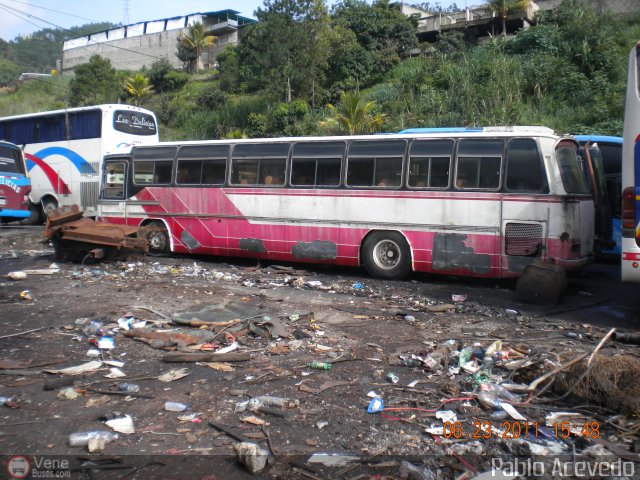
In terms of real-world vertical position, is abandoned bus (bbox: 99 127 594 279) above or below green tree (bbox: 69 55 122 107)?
below

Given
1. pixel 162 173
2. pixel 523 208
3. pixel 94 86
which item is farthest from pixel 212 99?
pixel 523 208

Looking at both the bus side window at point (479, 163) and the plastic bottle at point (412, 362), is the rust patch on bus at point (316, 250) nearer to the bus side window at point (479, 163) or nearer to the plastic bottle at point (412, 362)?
the bus side window at point (479, 163)

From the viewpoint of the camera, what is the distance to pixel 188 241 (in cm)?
1246

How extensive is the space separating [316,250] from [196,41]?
42.9 m

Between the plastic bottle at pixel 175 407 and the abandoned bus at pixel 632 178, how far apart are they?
5.53m

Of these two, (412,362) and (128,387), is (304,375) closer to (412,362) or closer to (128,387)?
(412,362)

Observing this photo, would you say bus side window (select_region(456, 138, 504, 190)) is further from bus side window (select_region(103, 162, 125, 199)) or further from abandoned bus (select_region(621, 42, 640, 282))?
bus side window (select_region(103, 162, 125, 199))

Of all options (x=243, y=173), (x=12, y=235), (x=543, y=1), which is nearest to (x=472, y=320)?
(x=243, y=173)

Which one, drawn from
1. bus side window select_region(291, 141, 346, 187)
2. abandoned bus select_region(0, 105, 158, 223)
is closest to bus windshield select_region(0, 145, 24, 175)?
abandoned bus select_region(0, 105, 158, 223)

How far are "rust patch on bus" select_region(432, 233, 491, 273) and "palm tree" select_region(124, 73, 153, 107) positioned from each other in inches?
1473

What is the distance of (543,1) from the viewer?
31.0 m

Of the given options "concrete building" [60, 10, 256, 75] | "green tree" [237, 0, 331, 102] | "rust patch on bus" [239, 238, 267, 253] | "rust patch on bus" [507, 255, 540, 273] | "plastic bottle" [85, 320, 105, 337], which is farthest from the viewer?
"concrete building" [60, 10, 256, 75]

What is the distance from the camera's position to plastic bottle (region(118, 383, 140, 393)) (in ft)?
16.0

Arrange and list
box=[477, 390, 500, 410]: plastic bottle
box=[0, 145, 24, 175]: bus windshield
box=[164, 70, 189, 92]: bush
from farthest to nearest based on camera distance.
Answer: box=[164, 70, 189, 92]: bush
box=[0, 145, 24, 175]: bus windshield
box=[477, 390, 500, 410]: plastic bottle
